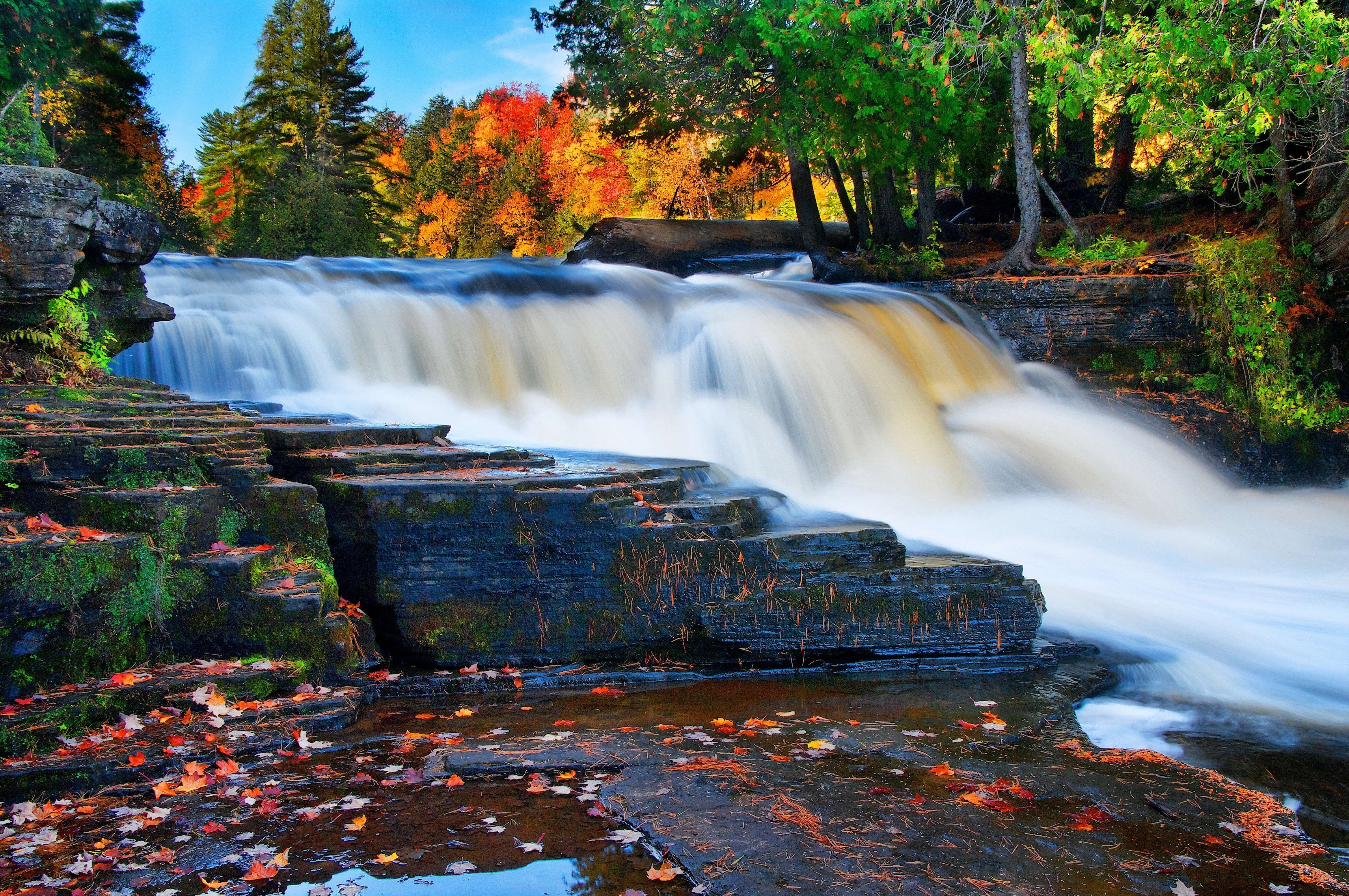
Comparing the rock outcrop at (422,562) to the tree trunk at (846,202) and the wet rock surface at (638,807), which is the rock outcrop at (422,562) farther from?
the tree trunk at (846,202)

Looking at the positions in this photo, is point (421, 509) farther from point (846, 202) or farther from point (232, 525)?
point (846, 202)

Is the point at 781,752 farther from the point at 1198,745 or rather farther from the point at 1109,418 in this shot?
the point at 1109,418

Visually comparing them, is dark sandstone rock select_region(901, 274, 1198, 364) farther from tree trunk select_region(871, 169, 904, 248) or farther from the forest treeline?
tree trunk select_region(871, 169, 904, 248)

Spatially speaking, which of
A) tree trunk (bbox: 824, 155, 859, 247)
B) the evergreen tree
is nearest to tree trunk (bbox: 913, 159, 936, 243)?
tree trunk (bbox: 824, 155, 859, 247)

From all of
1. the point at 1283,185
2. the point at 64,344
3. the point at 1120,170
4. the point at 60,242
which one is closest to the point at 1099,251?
the point at 1283,185

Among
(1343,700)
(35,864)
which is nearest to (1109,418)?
(1343,700)

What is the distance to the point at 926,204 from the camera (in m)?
16.5

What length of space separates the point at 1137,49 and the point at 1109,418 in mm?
4739

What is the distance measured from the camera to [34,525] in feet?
14.6

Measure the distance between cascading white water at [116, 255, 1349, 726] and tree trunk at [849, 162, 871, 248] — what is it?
5.12 metres

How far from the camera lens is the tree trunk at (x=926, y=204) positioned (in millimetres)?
16219

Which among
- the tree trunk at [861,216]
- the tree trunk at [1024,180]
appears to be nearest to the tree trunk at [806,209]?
the tree trunk at [861,216]

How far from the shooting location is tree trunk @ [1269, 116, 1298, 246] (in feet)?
37.4

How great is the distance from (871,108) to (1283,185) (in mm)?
5752
